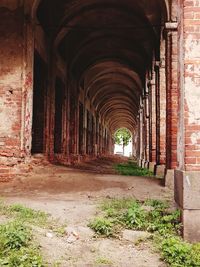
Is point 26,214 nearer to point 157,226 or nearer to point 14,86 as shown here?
point 157,226

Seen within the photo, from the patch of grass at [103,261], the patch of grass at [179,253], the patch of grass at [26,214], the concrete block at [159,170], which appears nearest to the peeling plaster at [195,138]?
the patch of grass at [179,253]

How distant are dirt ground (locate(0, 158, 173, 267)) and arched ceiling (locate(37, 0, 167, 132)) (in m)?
5.21

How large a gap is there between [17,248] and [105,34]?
14.3 meters

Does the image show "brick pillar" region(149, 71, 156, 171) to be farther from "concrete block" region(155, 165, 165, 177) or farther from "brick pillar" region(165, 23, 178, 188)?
"brick pillar" region(165, 23, 178, 188)

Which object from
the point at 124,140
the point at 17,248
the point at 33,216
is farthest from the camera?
the point at 124,140

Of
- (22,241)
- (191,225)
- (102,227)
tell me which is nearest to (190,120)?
(191,225)

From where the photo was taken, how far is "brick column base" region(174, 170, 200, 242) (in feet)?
14.2

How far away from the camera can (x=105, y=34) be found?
16547mm

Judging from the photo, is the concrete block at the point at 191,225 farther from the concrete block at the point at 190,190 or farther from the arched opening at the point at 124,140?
the arched opening at the point at 124,140

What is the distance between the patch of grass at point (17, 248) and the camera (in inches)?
136

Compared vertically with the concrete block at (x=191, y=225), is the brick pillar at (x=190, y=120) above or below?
above

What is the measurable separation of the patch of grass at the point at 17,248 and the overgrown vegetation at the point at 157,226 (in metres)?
1.01

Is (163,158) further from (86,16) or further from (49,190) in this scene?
(86,16)

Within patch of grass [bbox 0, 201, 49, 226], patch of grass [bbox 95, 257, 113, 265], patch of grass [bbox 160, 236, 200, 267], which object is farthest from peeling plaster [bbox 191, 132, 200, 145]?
patch of grass [bbox 0, 201, 49, 226]
